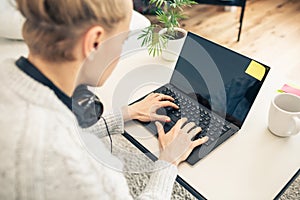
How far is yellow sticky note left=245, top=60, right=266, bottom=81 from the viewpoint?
894mm

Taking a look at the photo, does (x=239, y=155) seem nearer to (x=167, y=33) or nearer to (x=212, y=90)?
(x=212, y=90)

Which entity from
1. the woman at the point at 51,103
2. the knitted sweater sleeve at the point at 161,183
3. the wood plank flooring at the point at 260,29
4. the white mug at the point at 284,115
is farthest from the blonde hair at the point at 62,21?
the wood plank flooring at the point at 260,29

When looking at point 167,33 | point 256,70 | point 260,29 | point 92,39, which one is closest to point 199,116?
point 256,70

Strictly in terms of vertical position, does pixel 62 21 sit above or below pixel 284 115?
above

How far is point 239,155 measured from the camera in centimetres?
87

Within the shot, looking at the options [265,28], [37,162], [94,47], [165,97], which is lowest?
[265,28]

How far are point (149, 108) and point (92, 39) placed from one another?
42cm

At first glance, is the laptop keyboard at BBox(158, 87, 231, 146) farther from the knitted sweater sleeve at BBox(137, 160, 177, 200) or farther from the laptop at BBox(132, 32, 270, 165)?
the knitted sweater sleeve at BBox(137, 160, 177, 200)

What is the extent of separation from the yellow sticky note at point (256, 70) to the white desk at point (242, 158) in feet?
0.44

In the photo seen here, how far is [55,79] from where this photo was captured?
2.06 feet

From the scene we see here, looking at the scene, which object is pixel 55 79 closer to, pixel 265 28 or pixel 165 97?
pixel 165 97

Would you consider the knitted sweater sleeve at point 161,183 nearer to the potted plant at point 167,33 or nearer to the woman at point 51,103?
the woman at point 51,103

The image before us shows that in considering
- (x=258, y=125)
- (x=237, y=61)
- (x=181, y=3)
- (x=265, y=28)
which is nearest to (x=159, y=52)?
(x=181, y=3)

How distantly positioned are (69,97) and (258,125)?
532 mm
